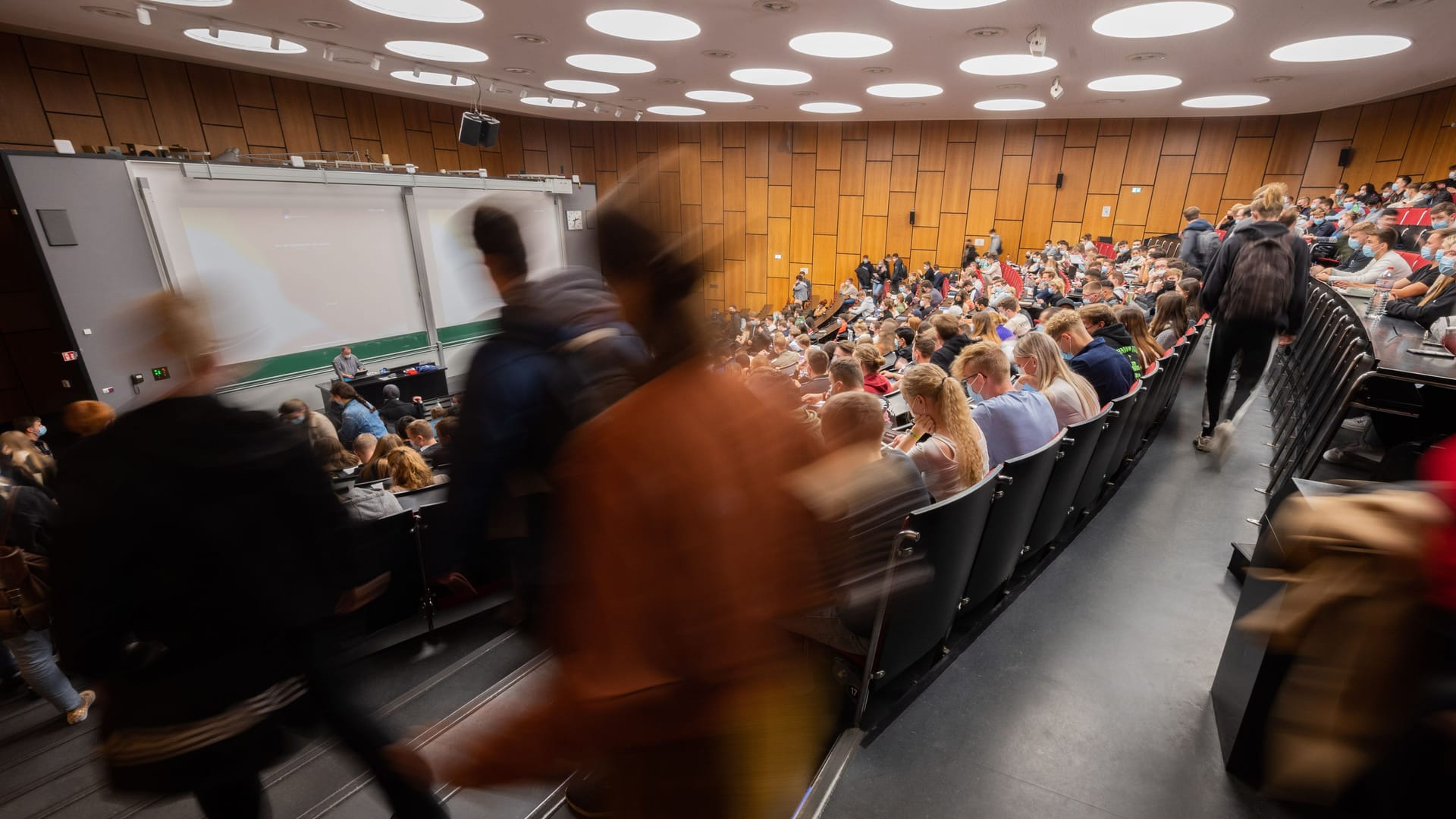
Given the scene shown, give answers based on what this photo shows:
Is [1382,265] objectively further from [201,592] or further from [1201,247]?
[201,592]

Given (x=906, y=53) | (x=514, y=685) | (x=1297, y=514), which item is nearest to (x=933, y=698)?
(x=514, y=685)

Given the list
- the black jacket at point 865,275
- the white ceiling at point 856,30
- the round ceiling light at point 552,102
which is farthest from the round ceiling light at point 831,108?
the round ceiling light at point 552,102

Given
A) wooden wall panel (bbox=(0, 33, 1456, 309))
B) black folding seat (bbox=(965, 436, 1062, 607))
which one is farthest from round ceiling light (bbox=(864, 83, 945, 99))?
black folding seat (bbox=(965, 436, 1062, 607))

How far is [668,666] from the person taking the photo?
0.74m

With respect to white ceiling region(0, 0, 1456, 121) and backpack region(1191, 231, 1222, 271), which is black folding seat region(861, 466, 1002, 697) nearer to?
white ceiling region(0, 0, 1456, 121)

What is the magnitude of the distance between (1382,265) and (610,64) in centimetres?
844

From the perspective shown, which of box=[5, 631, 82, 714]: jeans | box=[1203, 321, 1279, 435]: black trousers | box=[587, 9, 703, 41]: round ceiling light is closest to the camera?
box=[5, 631, 82, 714]: jeans

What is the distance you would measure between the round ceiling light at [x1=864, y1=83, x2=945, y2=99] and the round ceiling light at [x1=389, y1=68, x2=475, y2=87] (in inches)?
249

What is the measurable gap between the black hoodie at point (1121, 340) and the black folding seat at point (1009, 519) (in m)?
1.75

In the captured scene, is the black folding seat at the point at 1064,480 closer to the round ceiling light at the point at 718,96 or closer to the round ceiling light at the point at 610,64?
the round ceiling light at the point at 610,64

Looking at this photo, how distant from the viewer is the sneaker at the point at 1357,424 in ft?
11.5

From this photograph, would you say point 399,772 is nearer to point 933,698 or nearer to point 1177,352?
point 933,698

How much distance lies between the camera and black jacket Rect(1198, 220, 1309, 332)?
3564 millimetres

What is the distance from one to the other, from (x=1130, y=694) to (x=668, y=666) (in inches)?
77.1
